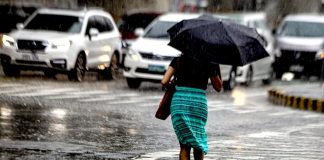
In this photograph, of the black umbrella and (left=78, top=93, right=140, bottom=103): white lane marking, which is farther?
(left=78, top=93, right=140, bottom=103): white lane marking

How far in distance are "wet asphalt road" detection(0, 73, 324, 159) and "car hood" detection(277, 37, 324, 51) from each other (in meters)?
9.68

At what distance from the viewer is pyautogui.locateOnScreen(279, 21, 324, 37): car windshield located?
32125 millimetres

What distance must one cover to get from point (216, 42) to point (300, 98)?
39.9ft

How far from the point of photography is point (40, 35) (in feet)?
→ 73.6

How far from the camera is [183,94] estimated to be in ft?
29.5

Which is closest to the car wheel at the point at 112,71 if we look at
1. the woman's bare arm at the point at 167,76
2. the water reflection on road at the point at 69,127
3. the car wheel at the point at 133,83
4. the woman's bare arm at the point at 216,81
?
the car wheel at the point at 133,83

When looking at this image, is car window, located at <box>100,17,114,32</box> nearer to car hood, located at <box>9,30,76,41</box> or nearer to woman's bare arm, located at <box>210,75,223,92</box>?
car hood, located at <box>9,30,76,41</box>

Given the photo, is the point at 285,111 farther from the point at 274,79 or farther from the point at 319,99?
the point at 274,79

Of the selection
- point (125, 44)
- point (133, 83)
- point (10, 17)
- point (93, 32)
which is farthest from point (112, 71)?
point (10, 17)

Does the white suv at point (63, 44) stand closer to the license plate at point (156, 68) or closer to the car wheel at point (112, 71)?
the car wheel at point (112, 71)

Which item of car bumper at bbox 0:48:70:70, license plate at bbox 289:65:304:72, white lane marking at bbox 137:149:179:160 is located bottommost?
license plate at bbox 289:65:304:72

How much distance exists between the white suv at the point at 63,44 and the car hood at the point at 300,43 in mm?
7911

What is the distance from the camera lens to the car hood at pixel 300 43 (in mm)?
31625

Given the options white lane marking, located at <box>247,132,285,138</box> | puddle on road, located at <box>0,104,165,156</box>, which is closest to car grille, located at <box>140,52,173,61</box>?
puddle on road, located at <box>0,104,165,156</box>
